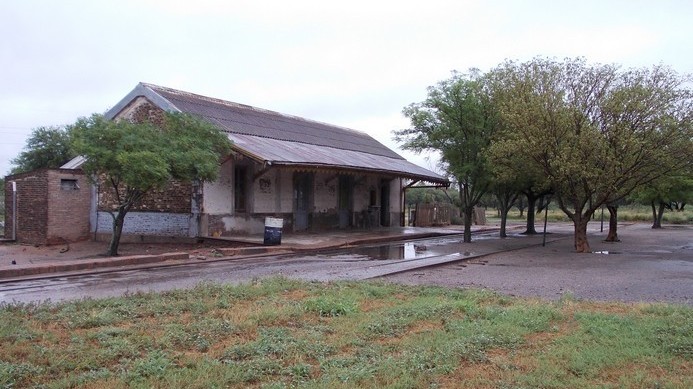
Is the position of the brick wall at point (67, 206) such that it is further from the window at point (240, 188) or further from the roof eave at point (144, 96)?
the window at point (240, 188)

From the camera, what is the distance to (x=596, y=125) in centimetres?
1848

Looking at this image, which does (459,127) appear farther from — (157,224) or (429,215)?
(429,215)

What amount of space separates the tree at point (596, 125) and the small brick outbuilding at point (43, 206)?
15913 millimetres

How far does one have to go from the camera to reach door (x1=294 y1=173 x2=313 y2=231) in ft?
85.4

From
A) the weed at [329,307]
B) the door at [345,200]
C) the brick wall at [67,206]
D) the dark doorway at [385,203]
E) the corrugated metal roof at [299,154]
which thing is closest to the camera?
the weed at [329,307]

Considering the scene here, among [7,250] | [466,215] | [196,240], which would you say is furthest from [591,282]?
[7,250]

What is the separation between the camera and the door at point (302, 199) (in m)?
26.0

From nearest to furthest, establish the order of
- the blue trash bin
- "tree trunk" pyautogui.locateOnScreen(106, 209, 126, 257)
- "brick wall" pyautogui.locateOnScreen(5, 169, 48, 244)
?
"tree trunk" pyautogui.locateOnScreen(106, 209, 126, 257)
the blue trash bin
"brick wall" pyautogui.locateOnScreen(5, 169, 48, 244)

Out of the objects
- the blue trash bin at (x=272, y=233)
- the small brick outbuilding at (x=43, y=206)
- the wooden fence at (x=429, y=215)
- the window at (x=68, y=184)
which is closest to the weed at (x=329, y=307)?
the blue trash bin at (x=272, y=233)

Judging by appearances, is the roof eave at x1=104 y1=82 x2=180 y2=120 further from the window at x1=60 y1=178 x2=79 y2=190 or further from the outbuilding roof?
the window at x1=60 y1=178 x2=79 y2=190

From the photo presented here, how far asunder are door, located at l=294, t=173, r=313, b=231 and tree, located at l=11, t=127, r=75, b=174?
676 inches

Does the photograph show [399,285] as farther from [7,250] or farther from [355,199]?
[355,199]

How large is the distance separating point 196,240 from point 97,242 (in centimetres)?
426

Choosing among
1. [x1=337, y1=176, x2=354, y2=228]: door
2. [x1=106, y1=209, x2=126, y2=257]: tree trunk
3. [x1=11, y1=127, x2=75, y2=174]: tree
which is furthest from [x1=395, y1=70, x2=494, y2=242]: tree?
[x1=11, y1=127, x2=75, y2=174]: tree
